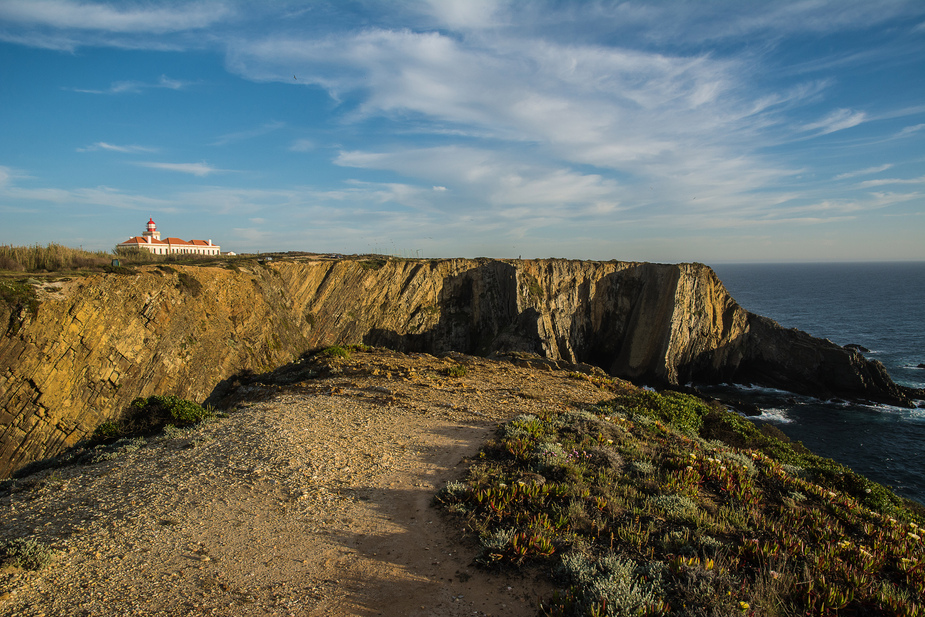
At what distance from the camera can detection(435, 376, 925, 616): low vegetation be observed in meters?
5.31

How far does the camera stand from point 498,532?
657cm

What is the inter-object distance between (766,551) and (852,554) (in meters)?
1.64

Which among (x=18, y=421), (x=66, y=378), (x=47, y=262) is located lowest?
(x=18, y=421)

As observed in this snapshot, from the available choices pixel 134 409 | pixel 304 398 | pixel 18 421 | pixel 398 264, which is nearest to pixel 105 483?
pixel 134 409

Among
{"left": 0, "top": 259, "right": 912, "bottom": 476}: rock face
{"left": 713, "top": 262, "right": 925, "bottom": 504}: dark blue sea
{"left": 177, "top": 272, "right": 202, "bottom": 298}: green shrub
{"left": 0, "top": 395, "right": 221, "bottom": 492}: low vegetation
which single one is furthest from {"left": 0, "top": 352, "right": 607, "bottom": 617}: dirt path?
{"left": 713, "top": 262, "right": 925, "bottom": 504}: dark blue sea

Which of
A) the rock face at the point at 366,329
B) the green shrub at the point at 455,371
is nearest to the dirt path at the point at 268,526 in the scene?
the green shrub at the point at 455,371

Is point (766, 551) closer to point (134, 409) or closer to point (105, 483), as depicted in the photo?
point (105, 483)

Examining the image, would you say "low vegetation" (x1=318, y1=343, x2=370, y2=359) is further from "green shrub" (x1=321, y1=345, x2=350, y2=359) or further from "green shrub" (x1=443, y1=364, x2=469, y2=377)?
"green shrub" (x1=443, y1=364, x2=469, y2=377)

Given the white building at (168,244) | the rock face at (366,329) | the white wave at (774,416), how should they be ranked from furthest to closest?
the white building at (168,244), the white wave at (774,416), the rock face at (366,329)

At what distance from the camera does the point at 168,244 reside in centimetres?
5388

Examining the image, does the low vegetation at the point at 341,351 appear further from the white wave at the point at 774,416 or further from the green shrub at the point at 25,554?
the white wave at the point at 774,416

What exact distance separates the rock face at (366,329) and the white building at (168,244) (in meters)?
22.6

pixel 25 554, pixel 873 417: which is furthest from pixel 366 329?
pixel 873 417

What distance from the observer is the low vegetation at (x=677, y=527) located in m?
5.31
